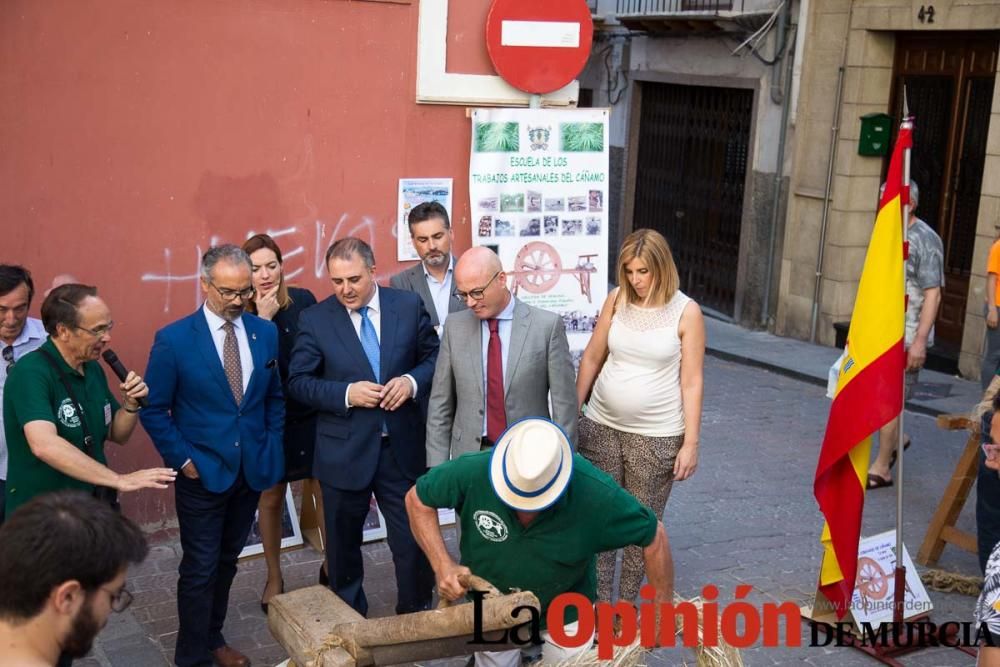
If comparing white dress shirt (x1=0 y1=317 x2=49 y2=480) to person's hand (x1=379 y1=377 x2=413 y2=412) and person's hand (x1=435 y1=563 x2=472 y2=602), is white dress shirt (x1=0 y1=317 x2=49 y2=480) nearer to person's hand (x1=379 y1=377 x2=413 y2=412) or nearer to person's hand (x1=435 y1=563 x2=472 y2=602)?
person's hand (x1=379 y1=377 x2=413 y2=412)

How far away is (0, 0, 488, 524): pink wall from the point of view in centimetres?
619

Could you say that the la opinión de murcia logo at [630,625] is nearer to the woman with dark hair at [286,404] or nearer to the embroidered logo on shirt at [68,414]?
the embroidered logo on shirt at [68,414]

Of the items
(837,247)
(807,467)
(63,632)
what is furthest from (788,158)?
(63,632)

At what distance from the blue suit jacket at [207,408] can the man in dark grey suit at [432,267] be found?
1087 millimetres

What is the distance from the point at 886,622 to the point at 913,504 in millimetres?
2369

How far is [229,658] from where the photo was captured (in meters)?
5.45

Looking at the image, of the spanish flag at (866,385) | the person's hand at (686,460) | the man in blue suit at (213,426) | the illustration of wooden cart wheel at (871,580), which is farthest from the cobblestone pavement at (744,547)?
the person's hand at (686,460)

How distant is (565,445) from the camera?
154 inches

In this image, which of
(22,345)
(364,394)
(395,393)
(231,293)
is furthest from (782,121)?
(22,345)

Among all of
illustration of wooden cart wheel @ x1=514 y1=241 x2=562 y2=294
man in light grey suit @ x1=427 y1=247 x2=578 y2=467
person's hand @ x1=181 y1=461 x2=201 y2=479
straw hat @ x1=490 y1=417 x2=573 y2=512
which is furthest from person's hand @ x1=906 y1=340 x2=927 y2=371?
person's hand @ x1=181 y1=461 x2=201 y2=479

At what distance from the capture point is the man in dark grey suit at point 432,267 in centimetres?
614

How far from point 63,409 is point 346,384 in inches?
52.2

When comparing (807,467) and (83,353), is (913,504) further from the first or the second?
(83,353)

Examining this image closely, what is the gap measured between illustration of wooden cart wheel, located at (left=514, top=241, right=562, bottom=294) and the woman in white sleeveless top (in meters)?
1.69
